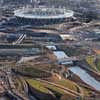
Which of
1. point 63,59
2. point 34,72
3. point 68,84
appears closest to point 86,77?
point 68,84

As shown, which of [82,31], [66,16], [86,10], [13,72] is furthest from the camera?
[86,10]

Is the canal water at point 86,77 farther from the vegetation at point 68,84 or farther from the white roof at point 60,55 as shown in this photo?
the white roof at point 60,55

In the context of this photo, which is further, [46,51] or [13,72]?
[46,51]

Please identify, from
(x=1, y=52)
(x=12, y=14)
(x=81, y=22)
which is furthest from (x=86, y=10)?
(x=1, y=52)

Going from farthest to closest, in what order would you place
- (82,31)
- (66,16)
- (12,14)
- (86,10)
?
(86,10) < (12,14) < (66,16) < (82,31)

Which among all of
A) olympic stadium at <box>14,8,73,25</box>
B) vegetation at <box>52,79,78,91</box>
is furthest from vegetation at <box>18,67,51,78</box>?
olympic stadium at <box>14,8,73,25</box>

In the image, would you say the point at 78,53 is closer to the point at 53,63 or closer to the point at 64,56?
the point at 64,56

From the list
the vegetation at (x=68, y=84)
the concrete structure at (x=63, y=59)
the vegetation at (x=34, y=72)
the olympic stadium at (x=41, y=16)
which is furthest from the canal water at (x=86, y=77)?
the olympic stadium at (x=41, y=16)
